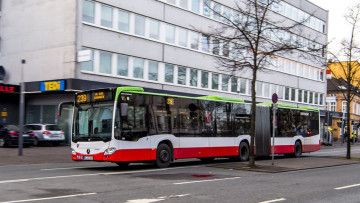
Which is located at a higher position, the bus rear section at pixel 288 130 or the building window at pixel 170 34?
the building window at pixel 170 34

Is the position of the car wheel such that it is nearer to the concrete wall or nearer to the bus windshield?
the concrete wall

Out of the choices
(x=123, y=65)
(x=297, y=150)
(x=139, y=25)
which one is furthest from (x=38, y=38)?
(x=297, y=150)

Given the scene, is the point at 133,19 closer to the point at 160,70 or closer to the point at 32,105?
the point at 160,70

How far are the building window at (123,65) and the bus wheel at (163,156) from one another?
15317 mm

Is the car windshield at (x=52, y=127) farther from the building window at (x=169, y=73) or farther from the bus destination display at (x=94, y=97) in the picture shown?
the bus destination display at (x=94, y=97)

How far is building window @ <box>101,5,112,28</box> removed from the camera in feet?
98.0

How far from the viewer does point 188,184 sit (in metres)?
11.5

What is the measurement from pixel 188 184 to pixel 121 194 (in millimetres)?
2614

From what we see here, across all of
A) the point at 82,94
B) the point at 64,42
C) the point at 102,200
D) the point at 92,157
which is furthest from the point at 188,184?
the point at 64,42

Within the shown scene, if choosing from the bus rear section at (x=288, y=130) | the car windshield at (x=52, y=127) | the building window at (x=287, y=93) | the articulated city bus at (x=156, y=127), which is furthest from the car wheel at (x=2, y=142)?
the building window at (x=287, y=93)

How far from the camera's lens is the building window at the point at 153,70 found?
1308 inches

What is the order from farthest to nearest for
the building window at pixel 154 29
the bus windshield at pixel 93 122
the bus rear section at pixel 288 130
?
the building window at pixel 154 29 < the bus rear section at pixel 288 130 < the bus windshield at pixel 93 122

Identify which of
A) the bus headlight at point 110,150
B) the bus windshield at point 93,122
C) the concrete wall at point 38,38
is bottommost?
the bus headlight at point 110,150

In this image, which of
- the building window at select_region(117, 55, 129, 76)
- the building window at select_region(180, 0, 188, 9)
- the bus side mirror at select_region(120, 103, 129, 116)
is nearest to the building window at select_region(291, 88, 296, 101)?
the building window at select_region(180, 0, 188, 9)
